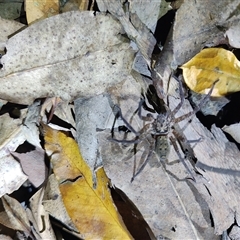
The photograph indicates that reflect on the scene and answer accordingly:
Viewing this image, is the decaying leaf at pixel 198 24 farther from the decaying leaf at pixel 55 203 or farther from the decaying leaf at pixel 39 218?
the decaying leaf at pixel 39 218

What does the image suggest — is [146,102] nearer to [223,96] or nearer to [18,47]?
[223,96]

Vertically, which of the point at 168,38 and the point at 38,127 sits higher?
the point at 168,38

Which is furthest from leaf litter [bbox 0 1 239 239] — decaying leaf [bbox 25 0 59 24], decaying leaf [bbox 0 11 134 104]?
decaying leaf [bbox 25 0 59 24]

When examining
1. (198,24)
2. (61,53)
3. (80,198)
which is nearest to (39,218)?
(80,198)

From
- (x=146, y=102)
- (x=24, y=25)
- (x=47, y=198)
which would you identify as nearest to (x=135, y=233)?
(x=47, y=198)

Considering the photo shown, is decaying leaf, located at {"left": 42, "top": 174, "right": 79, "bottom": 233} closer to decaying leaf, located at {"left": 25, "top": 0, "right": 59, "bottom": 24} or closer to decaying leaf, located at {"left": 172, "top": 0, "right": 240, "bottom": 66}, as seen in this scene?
decaying leaf, located at {"left": 25, "top": 0, "right": 59, "bottom": 24}

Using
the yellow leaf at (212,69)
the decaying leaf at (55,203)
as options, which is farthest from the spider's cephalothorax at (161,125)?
the decaying leaf at (55,203)
